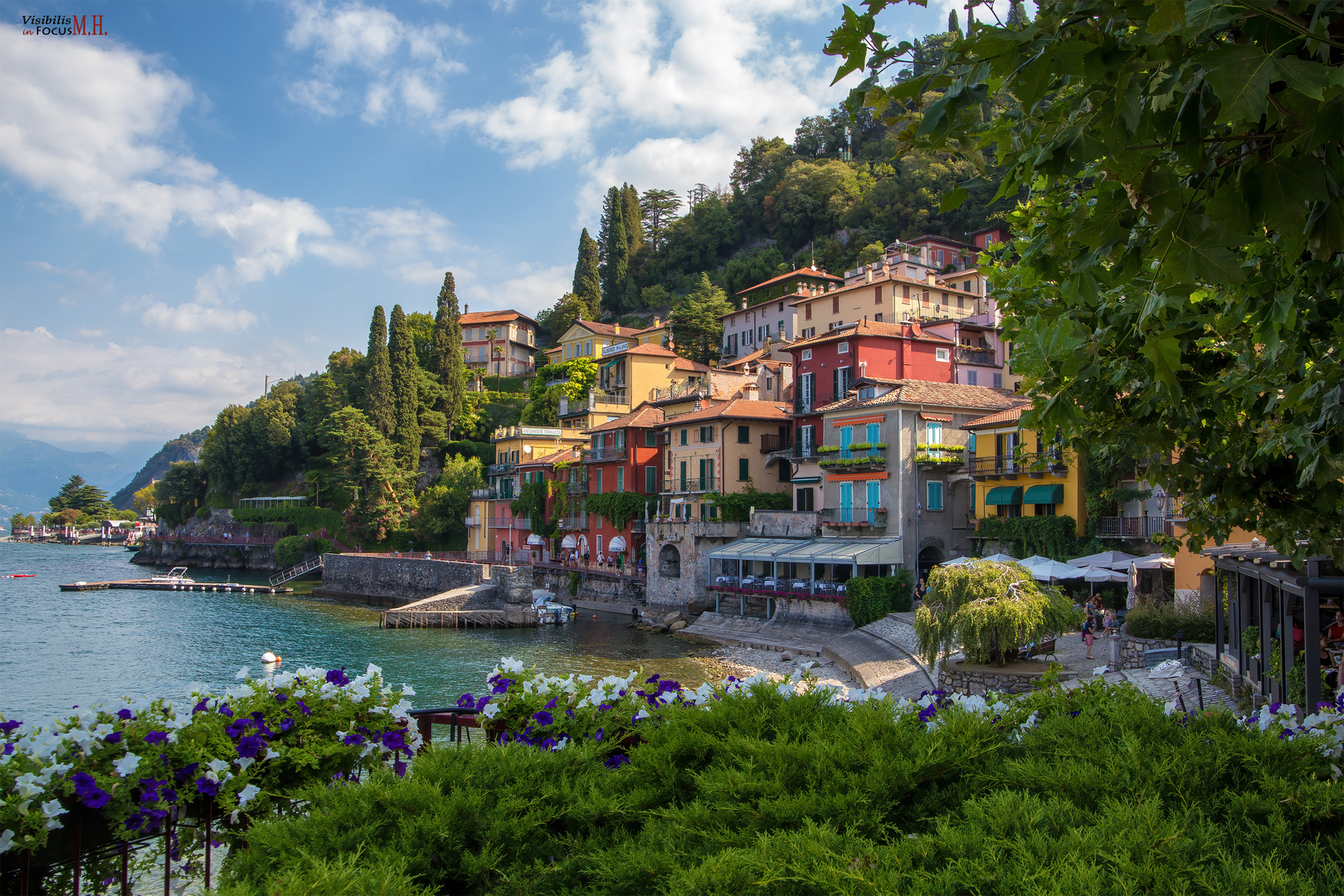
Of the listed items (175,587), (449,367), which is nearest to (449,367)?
(449,367)

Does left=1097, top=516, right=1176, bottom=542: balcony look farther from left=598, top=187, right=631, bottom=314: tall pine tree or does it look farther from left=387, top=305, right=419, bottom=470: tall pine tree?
left=598, top=187, right=631, bottom=314: tall pine tree

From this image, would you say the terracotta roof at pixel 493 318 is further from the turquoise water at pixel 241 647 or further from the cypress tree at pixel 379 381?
the turquoise water at pixel 241 647

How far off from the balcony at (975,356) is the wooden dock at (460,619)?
25.1 metres

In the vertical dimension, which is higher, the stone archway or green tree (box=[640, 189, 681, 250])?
green tree (box=[640, 189, 681, 250])

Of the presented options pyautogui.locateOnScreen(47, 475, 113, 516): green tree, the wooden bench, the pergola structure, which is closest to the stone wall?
the wooden bench

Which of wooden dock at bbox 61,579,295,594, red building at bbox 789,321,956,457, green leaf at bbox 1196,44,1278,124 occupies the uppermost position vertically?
red building at bbox 789,321,956,457

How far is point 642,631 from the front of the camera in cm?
4053

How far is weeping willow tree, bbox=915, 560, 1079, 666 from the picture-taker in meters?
20.9

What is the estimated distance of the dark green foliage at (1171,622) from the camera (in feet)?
69.6

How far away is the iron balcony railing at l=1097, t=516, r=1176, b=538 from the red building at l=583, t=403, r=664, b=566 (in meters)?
24.3

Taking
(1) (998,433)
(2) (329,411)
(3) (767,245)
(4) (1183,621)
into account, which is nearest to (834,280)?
(3) (767,245)

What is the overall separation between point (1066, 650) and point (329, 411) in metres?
71.6

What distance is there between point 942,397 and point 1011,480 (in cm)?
478

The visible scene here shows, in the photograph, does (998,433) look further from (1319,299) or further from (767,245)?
(767,245)
